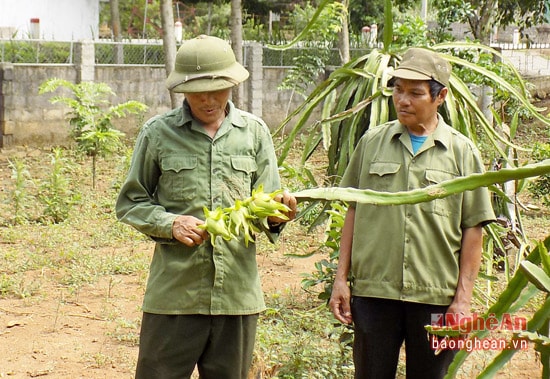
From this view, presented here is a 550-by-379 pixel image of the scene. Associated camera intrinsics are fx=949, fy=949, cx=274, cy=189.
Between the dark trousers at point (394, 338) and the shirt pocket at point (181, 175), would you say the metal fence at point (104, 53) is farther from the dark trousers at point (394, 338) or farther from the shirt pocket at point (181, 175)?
the dark trousers at point (394, 338)

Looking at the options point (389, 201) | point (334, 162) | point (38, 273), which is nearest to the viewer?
point (389, 201)

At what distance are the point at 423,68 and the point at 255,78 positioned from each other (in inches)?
467

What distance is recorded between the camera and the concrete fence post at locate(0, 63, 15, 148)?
1279cm

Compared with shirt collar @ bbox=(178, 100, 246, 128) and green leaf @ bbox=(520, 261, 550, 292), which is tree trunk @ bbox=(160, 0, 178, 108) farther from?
green leaf @ bbox=(520, 261, 550, 292)

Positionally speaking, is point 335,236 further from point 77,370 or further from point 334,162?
point 77,370

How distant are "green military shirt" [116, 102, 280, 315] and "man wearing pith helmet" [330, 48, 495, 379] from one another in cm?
43

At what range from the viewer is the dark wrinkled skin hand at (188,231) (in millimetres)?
3281

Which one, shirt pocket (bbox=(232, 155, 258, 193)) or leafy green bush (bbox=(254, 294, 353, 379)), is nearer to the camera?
shirt pocket (bbox=(232, 155, 258, 193))

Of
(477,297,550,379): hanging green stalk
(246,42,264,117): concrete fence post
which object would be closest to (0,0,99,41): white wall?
(246,42,264,117): concrete fence post

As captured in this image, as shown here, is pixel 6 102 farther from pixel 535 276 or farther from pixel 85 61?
pixel 535 276

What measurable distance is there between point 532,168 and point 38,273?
21.4 ft

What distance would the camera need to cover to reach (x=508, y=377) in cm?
535

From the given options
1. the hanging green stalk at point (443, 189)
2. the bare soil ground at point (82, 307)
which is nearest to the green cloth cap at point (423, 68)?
the bare soil ground at point (82, 307)

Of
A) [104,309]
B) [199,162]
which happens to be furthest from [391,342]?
[104,309]
